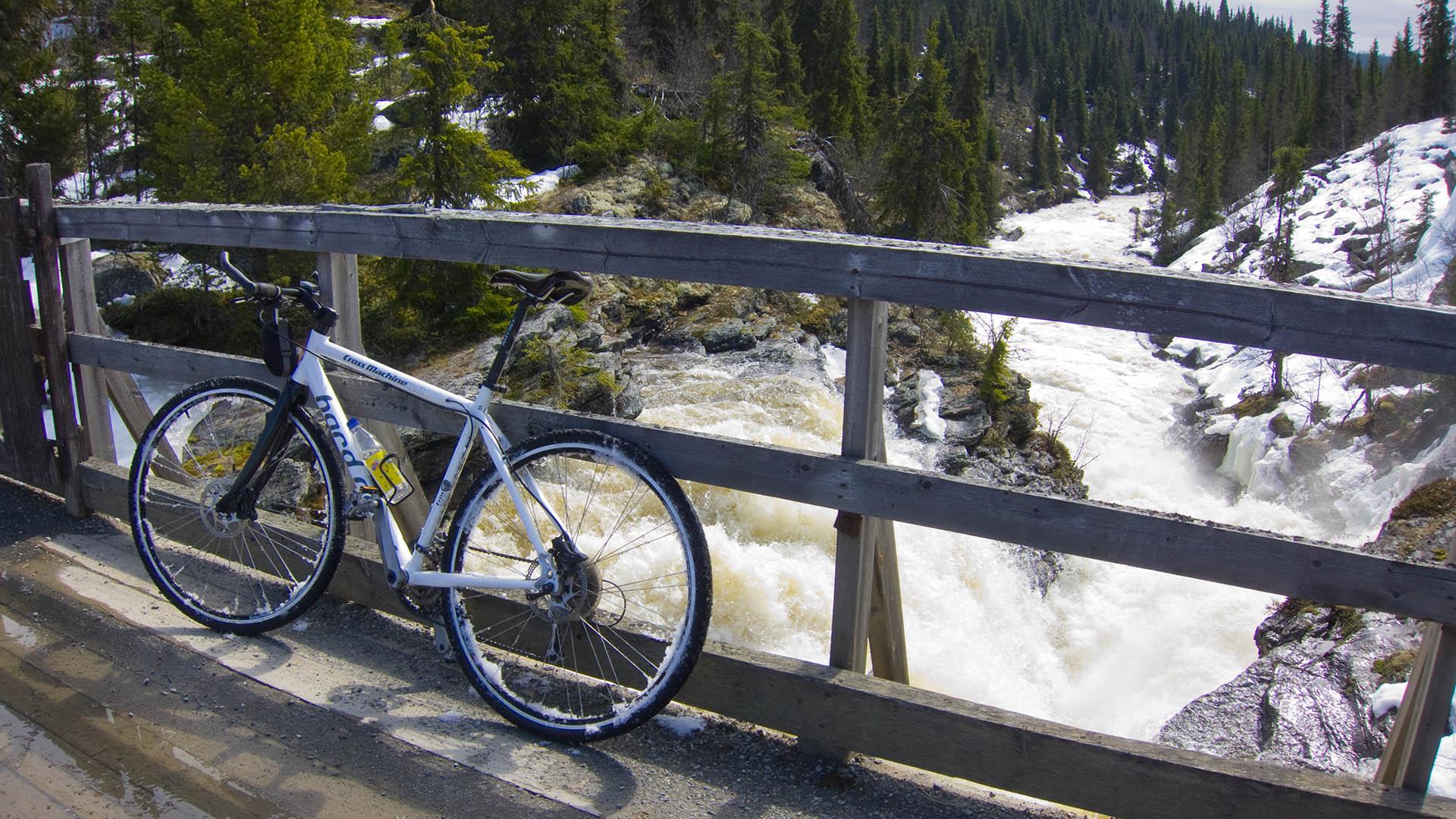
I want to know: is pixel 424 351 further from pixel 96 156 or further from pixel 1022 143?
pixel 1022 143

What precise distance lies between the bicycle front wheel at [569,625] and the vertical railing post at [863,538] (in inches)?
15.9

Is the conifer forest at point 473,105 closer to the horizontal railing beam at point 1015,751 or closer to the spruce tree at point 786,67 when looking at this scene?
the spruce tree at point 786,67

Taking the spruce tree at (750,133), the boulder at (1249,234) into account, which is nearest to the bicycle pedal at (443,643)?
the spruce tree at (750,133)

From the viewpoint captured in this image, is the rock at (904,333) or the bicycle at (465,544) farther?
the rock at (904,333)

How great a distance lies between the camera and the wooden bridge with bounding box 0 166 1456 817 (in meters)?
2.43

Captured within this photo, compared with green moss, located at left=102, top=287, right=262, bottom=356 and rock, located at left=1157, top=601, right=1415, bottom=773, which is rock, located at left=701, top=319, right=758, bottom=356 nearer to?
green moss, located at left=102, top=287, right=262, bottom=356

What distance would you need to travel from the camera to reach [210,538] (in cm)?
429

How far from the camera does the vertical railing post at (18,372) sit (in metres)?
4.55

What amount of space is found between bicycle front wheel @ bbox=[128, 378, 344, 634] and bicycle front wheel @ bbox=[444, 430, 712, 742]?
23.9 inches

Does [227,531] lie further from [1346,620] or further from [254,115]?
[254,115]

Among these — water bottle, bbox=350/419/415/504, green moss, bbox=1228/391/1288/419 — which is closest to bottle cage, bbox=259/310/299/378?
water bottle, bbox=350/419/415/504

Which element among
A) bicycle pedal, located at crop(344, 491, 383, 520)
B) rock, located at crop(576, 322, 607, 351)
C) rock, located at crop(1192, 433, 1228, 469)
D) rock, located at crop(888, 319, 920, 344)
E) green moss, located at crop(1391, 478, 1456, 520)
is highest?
bicycle pedal, located at crop(344, 491, 383, 520)

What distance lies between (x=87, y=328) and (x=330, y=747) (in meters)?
2.69

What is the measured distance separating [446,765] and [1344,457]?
26.2 meters
